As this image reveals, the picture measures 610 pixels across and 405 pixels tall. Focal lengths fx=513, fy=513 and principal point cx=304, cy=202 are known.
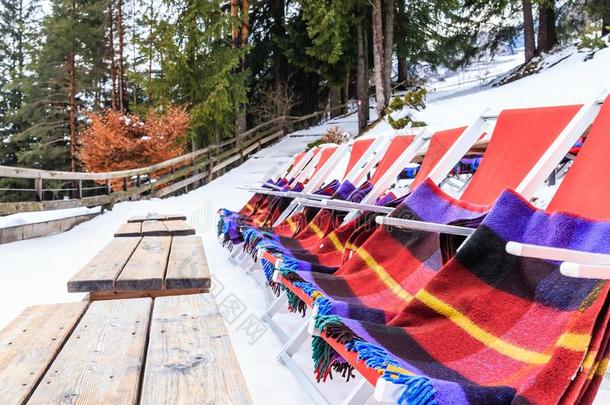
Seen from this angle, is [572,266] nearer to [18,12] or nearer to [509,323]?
[509,323]

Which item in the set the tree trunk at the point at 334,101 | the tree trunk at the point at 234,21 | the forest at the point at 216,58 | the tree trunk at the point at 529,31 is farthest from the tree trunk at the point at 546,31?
the tree trunk at the point at 234,21

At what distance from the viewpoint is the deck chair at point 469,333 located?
0.89 meters

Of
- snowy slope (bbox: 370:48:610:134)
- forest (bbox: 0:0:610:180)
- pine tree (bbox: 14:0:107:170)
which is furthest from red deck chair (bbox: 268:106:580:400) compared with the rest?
pine tree (bbox: 14:0:107:170)

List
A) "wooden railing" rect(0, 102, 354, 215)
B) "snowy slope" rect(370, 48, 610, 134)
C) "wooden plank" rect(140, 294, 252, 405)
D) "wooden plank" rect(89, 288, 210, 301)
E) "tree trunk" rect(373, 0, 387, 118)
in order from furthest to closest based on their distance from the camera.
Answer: "tree trunk" rect(373, 0, 387, 118), "snowy slope" rect(370, 48, 610, 134), "wooden railing" rect(0, 102, 354, 215), "wooden plank" rect(89, 288, 210, 301), "wooden plank" rect(140, 294, 252, 405)

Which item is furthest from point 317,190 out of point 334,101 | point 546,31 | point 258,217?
point 334,101

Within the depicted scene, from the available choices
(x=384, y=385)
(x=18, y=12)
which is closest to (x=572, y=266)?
(x=384, y=385)

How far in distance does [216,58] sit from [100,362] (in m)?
11.8

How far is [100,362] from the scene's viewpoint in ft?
3.18

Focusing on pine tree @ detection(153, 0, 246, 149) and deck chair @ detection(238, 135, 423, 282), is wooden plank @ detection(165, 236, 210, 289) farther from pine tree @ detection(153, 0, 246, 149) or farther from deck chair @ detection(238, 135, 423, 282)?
pine tree @ detection(153, 0, 246, 149)

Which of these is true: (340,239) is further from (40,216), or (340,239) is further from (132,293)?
(40,216)

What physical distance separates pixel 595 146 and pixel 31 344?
1.59 meters

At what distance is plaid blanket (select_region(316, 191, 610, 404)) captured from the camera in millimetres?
886

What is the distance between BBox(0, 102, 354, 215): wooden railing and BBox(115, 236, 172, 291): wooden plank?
112 inches

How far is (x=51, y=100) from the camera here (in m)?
16.0
